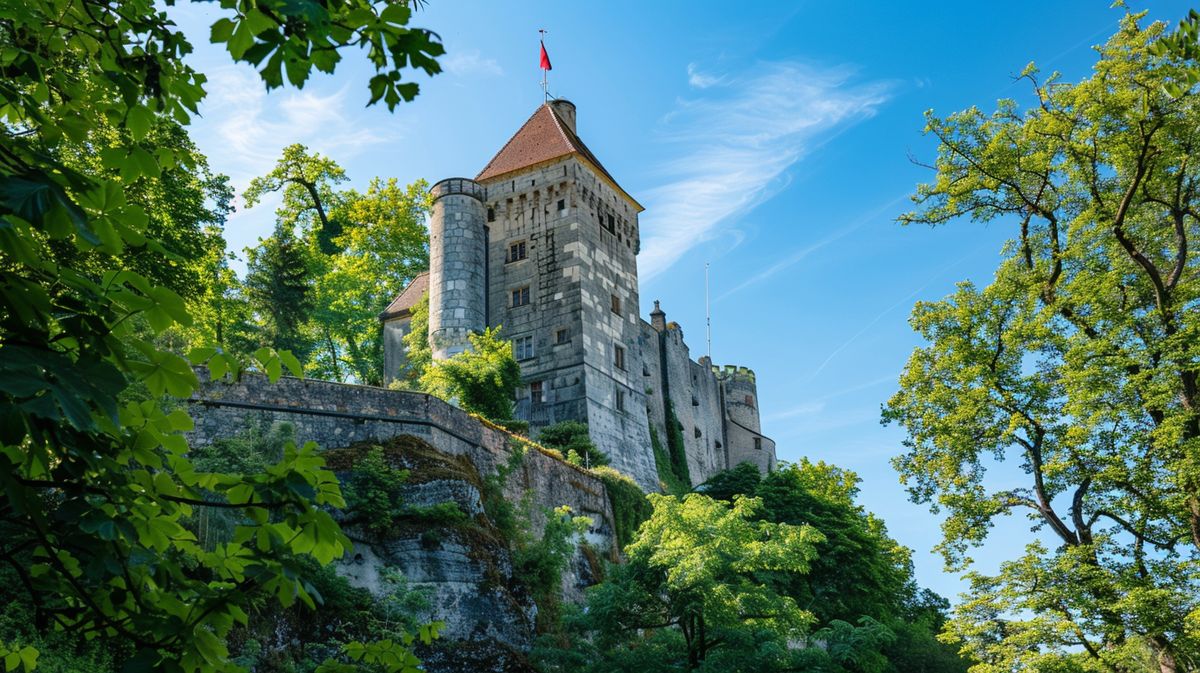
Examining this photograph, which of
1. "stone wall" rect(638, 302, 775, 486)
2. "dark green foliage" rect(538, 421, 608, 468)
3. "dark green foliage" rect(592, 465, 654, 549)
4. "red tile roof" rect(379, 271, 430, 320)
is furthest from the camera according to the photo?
"stone wall" rect(638, 302, 775, 486)

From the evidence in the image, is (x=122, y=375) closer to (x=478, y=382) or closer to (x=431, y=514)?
(x=431, y=514)

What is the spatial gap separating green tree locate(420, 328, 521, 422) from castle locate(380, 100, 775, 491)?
4020 mm

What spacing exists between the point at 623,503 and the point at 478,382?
4.72 meters

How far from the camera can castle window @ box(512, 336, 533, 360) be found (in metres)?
35.0

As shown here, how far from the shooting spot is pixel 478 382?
2895 centimetres

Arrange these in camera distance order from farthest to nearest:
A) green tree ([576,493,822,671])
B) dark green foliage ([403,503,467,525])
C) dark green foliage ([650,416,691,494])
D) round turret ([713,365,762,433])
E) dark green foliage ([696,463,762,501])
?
round turret ([713,365,762,433]), dark green foliage ([650,416,691,494]), dark green foliage ([696,463,762,501]), dark green foliage ([403,503,467,525]), green tree ([576,493,822,671])

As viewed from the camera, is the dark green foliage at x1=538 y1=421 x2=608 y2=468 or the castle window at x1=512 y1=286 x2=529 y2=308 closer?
the dark green foliage at x1=538 y1=421 x2=608 y2=468

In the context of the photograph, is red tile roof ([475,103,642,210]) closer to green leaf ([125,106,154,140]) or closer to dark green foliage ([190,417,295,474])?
dark green foliage ([190,417,295,474])

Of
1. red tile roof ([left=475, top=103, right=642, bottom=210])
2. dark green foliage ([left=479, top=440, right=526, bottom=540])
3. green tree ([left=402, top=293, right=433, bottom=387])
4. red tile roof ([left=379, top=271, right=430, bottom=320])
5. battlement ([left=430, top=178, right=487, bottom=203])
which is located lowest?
dark green foliage ([left=479, top=440, right=526, bottom=540])

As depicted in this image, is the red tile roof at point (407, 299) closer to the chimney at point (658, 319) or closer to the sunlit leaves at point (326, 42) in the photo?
the chimney at point (658, 319)

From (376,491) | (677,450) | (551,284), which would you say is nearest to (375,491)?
(376,491)

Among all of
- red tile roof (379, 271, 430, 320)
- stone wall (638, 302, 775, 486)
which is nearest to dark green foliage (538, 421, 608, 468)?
red tile roof (379, 271, 430, 320)

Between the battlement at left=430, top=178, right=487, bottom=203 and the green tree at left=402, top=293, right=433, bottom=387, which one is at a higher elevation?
the battlement at left=430, top=178, right=487, bottom=203

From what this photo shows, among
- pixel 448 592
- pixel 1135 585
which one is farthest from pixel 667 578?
pixel 1135 585
